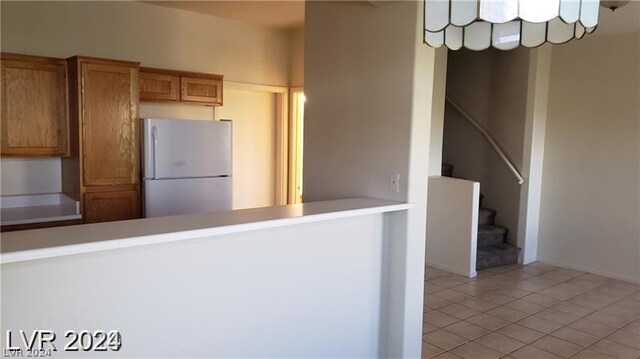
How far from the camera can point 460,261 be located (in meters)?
4.78

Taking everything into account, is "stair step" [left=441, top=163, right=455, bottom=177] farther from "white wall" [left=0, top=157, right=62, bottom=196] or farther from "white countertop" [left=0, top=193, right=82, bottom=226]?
"white wall" [left=0, top=157, right=62, bottom=196]

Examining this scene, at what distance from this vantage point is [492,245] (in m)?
5.28

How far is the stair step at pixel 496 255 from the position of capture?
16.2 ft

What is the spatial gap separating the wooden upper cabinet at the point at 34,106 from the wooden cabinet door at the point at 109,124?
0.25 metres

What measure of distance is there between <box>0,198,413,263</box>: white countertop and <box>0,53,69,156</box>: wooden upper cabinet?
2315 mm

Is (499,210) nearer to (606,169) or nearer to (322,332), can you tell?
(606,169)

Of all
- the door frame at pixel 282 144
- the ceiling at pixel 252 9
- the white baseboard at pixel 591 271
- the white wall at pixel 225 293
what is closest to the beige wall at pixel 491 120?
the white baseboard at pixel 591 271

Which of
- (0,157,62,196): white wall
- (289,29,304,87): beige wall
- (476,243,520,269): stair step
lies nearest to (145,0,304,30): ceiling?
(289,29,304,87): beige wall

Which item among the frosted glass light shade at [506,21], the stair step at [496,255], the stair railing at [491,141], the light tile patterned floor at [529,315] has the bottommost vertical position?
the light tile patterned floor at [529,315]

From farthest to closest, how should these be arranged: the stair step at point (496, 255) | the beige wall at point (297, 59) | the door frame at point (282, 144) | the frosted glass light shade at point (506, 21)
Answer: the door frame at point (282, 144) < the beige wall at point (297, 59) < the stair step at point (496, 255) < the frosted glass light shade at point (506, 21)

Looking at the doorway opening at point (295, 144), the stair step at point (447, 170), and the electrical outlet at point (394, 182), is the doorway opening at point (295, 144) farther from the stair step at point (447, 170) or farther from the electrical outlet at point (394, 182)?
the electrical outlet at point (394, 182)

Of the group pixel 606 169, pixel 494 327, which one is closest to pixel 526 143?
pixel 606 169

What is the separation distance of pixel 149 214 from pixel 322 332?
7.19 feet

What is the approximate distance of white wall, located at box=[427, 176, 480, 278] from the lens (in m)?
4.65
